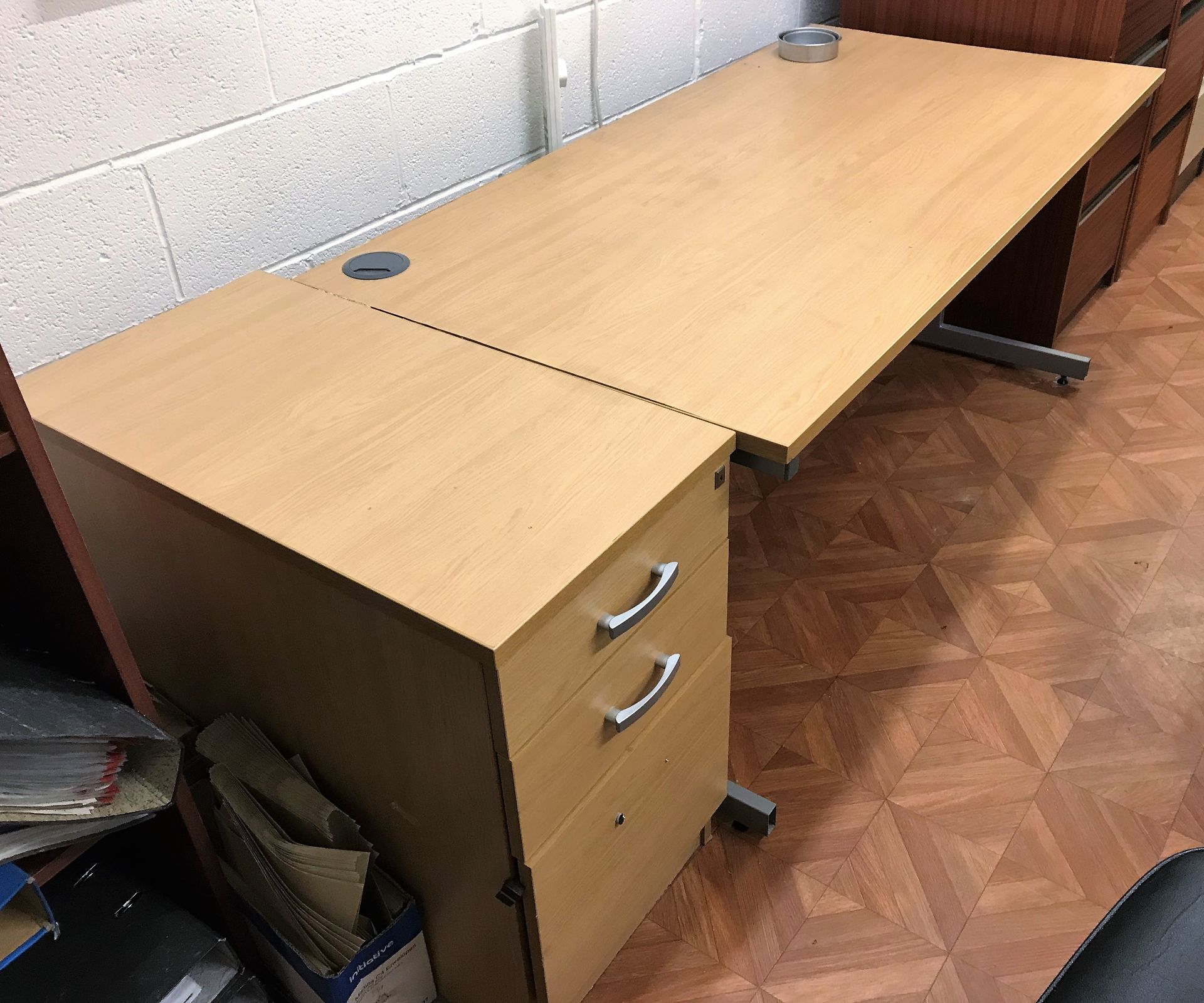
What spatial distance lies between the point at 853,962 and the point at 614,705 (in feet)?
1.88

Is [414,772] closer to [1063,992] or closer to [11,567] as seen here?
[11,567]

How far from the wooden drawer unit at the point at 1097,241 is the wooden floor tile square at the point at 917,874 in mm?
1462

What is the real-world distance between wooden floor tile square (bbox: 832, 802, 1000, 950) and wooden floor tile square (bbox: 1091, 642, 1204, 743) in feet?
1.29

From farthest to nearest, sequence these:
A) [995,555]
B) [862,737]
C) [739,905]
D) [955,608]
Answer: [995,555] → [955,608] → [862,737] → [739,905]

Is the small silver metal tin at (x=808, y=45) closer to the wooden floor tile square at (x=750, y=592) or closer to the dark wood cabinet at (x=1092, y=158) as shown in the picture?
the dark wood cabinet at (x=1092, y=158)

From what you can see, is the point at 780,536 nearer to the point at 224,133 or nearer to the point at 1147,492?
the point at 1147,492

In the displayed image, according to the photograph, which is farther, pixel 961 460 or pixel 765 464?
pixel 961 460

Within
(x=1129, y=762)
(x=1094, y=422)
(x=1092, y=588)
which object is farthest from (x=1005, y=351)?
(x=1129, y=762)

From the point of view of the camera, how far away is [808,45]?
88.1 inches

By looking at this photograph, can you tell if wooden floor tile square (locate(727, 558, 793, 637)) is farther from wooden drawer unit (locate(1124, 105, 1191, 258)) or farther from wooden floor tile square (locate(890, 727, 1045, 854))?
wooden drawer unit (locate(1124, 105, 1191, 258))

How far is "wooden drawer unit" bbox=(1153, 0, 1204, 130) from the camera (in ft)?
8.46

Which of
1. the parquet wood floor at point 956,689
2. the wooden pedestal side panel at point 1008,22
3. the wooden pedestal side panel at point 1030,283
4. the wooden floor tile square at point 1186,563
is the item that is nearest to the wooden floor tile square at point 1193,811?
the parquet wood floor at point 956,689

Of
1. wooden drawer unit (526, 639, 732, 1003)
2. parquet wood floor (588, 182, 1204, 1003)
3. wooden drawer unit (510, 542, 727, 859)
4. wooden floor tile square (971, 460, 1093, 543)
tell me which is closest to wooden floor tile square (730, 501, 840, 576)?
parquet wood floor (588, 182, 1204, 1003)

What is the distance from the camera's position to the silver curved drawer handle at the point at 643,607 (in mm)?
1065
